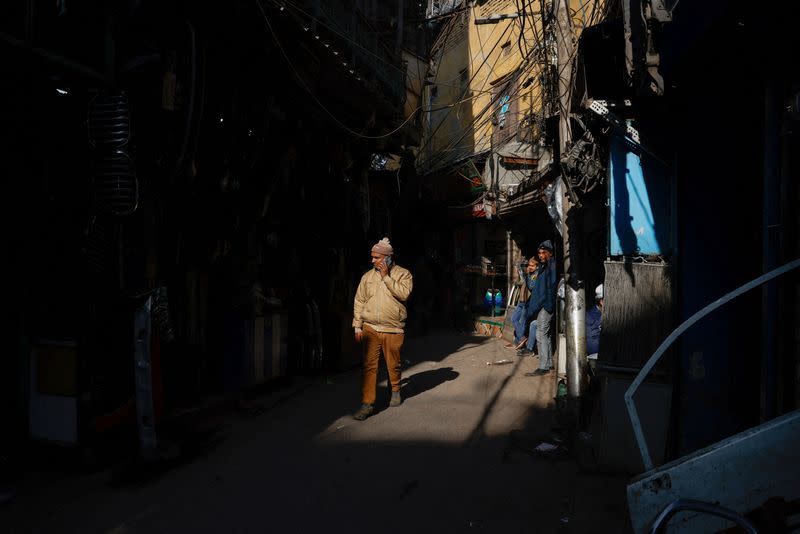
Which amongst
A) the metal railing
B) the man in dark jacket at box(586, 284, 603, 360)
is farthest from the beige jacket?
the metal railing

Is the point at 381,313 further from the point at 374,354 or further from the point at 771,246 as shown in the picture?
the point at 771,246

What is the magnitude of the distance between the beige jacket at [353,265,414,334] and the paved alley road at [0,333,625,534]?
1166 mm

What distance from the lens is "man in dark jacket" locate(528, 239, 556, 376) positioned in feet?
30.1

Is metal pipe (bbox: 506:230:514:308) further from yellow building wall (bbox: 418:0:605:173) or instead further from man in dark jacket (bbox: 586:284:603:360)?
man in dark jacket (bbox: 586:284:603:360)

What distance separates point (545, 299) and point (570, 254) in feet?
11.3

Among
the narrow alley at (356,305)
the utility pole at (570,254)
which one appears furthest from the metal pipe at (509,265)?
the utility pole at (570,254)

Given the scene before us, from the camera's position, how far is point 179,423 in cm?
599

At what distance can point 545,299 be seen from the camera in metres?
9.23

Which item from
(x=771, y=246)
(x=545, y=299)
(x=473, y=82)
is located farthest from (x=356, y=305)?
(x=473, y=82)

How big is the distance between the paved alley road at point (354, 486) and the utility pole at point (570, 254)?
80cm

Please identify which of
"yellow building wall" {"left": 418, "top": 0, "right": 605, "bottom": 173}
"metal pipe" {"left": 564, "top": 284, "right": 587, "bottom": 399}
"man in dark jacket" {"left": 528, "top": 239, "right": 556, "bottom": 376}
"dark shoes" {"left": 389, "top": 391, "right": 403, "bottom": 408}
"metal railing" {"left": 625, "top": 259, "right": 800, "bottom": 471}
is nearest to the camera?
"metal railing" {"left": 625, "top": 259, "right": 800, "bottom": 471}

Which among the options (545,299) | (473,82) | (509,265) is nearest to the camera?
(545,299)

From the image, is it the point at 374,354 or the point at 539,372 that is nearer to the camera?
the point at 374,354

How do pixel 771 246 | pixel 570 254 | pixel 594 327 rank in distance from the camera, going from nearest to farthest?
pixel 771 246, pixel 570 254, pixel 594 327
